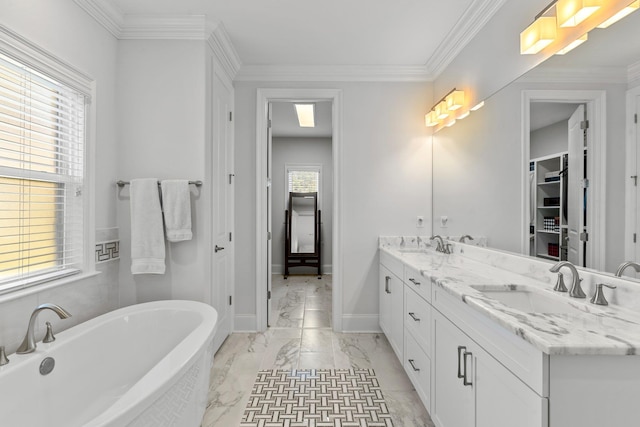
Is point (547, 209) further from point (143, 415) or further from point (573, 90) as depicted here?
point (143, 415)

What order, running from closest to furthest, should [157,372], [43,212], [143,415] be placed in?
[143,415] → [157,372] → [43,212]

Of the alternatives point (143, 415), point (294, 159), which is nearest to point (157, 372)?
point (143, 415)

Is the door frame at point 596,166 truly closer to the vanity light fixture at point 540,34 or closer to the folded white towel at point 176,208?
the vanity light fixture at point 540,34

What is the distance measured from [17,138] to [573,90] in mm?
2652

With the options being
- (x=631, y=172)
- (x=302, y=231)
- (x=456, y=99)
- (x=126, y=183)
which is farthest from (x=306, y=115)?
(x=631, y=172)

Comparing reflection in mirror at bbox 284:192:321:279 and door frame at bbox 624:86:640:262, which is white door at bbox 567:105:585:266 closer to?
door frame at bbox 624:86:640:262

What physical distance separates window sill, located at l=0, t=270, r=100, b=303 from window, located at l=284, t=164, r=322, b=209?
407cm

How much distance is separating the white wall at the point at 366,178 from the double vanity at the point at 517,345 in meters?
0.90

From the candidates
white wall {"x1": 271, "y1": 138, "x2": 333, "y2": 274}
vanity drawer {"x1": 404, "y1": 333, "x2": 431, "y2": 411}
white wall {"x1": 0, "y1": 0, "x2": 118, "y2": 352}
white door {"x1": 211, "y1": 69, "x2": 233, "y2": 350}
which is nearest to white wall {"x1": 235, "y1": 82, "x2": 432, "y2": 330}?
white door {"x1": 211, "y1": 69, "x2": 233, "y2": 350}

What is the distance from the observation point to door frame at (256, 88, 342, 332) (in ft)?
10.1

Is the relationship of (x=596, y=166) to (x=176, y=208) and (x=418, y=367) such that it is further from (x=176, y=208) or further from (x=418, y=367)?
(x=176, y=208)

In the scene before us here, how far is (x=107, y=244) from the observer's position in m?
2.17

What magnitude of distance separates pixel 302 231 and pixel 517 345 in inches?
189

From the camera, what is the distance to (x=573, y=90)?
1438 millimetres
